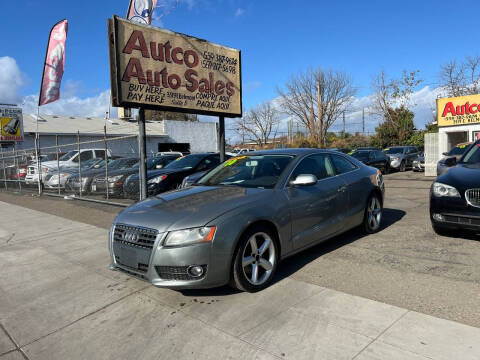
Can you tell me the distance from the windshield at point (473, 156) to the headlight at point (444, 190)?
104 cm

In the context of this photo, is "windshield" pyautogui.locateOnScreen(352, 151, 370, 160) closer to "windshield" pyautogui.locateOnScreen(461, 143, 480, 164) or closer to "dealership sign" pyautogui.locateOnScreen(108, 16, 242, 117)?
"dealership sign" pyautogui.locateOnScreen(108, 16, 242, 117)

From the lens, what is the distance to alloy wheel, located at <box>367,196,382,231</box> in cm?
583

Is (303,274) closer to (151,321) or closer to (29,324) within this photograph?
(151,321)

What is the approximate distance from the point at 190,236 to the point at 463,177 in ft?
12.7

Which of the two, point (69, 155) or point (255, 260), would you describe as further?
point (69, 155)

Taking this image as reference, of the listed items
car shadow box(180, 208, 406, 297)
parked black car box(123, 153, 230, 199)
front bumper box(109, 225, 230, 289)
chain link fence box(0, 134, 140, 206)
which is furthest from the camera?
chain link fence box(0, 134, 140, 206)

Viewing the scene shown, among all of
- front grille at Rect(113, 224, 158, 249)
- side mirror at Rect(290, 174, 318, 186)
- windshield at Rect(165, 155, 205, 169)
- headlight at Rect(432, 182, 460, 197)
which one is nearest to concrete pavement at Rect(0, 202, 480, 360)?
front grille at Rect(113, 224, 158, 249)

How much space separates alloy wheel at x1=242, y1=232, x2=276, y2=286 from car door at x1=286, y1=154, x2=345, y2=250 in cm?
42

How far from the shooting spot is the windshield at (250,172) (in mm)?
4512

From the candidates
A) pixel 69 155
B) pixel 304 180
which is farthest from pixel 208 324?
pixel 69 155

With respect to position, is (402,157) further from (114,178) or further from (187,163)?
(114,178)

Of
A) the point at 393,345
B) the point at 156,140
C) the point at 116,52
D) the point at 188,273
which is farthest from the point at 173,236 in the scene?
the point at 156,140

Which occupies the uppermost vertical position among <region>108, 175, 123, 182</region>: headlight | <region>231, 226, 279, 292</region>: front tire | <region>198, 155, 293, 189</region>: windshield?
<region>198, 155, 293, 189</region>: windshield

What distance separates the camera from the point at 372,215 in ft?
19.5
